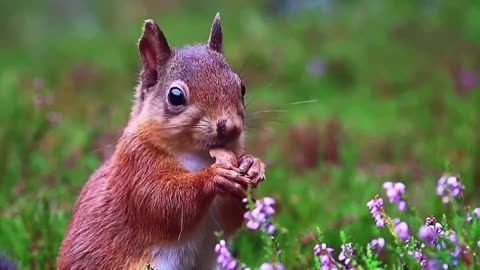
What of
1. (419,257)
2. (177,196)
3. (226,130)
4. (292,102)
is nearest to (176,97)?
(226,130)

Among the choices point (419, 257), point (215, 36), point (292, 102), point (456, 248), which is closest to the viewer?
point (456, 248)

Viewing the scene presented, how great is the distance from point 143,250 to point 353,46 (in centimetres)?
755

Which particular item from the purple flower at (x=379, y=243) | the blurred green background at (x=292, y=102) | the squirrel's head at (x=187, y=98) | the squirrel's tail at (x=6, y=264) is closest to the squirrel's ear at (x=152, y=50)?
the squirrel's head at (x=187, y=98)

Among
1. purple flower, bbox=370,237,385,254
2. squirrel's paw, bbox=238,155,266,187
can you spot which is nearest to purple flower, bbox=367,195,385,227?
purple flower, bbox=370,237,385,254

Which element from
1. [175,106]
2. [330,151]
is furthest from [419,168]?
[175,106]

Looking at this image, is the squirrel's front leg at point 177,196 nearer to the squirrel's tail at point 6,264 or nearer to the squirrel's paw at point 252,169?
the squirrel's paw at point 252,169

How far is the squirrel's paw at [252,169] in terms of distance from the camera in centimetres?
279

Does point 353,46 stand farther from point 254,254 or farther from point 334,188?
point 254,254

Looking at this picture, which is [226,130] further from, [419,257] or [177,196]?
[419,257]

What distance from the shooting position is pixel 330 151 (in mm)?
6484

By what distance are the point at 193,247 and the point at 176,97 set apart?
526 millimetres

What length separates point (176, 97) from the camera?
305 centimetres

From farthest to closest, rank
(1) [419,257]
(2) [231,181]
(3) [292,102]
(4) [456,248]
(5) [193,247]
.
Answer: (3) [292,102] < (5) [193,247] < (2) [231,181] < (1) [419,257] < (4) [456,248]

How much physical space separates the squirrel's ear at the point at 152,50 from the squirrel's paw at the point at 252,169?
0.60 m
